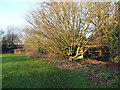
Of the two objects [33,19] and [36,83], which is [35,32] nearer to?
[33,19]

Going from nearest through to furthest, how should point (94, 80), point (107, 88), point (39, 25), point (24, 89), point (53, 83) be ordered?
1. point (24, 89)
2. point (107, 88)
3. point (53, 83)
4. point (94, 80)
5. point (39, 25)

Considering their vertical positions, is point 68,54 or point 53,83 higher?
point 68,54

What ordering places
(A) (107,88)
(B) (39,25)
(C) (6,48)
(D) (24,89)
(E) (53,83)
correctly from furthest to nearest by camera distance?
(C) (6,48), (B) (39,25), (E) (53,83), (A) (107,88), (D) (24,89)

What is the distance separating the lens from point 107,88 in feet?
12.0

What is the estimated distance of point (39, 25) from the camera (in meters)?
7.71

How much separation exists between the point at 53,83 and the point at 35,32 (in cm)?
507

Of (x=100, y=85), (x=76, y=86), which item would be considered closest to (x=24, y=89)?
(x=76, y=86)

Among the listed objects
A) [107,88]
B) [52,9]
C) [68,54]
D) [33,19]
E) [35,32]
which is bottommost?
[107,88]

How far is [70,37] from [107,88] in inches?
165

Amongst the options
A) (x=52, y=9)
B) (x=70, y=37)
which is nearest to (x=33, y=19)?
(x=52, y=9)

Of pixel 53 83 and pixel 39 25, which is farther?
pixel 39 25

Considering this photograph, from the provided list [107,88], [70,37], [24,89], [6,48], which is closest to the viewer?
[24,89]

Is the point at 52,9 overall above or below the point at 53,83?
above

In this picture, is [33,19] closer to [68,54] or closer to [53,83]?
[68,54]
